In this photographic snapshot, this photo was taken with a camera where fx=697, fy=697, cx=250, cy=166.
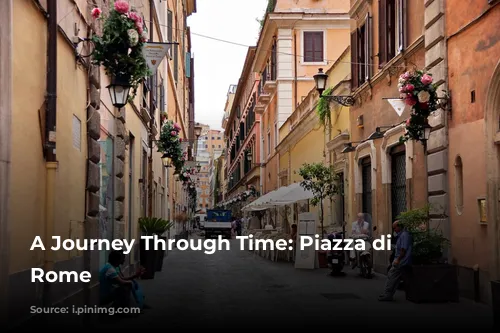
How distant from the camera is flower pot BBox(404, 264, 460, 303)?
39.9ft

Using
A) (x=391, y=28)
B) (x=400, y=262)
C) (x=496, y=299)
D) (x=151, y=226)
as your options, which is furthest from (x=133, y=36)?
(x=391, y=28)

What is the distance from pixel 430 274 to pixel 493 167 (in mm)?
2205

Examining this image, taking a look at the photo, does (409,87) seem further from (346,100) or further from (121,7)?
(346,100)

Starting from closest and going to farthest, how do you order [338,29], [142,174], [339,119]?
[142,174], [339,119], [338,29]

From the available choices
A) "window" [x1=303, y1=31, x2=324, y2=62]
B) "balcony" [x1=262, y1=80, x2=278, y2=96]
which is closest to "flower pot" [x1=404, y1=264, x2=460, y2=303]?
"window" [x1=303, y1=31, x2=324, y2=62]

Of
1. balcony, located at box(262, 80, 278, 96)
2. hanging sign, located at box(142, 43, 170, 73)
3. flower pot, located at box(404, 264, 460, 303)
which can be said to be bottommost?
flower pot, located at box(404, 264, 460, 303)

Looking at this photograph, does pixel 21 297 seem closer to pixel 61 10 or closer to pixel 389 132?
pixel 61 10

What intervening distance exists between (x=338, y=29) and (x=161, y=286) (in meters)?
24.3

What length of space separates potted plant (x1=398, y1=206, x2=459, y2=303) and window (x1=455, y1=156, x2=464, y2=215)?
652mm

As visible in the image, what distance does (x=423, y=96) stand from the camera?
41.7 ft

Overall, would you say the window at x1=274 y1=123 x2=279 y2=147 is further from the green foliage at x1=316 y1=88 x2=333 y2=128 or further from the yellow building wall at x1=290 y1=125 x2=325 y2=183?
the green foliage at x1=316 y1=88 x2=333 y2=128

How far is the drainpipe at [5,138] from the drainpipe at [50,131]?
1653 millimetres

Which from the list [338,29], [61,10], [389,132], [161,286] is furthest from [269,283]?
[338,29]

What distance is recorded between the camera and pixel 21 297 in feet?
26.2
